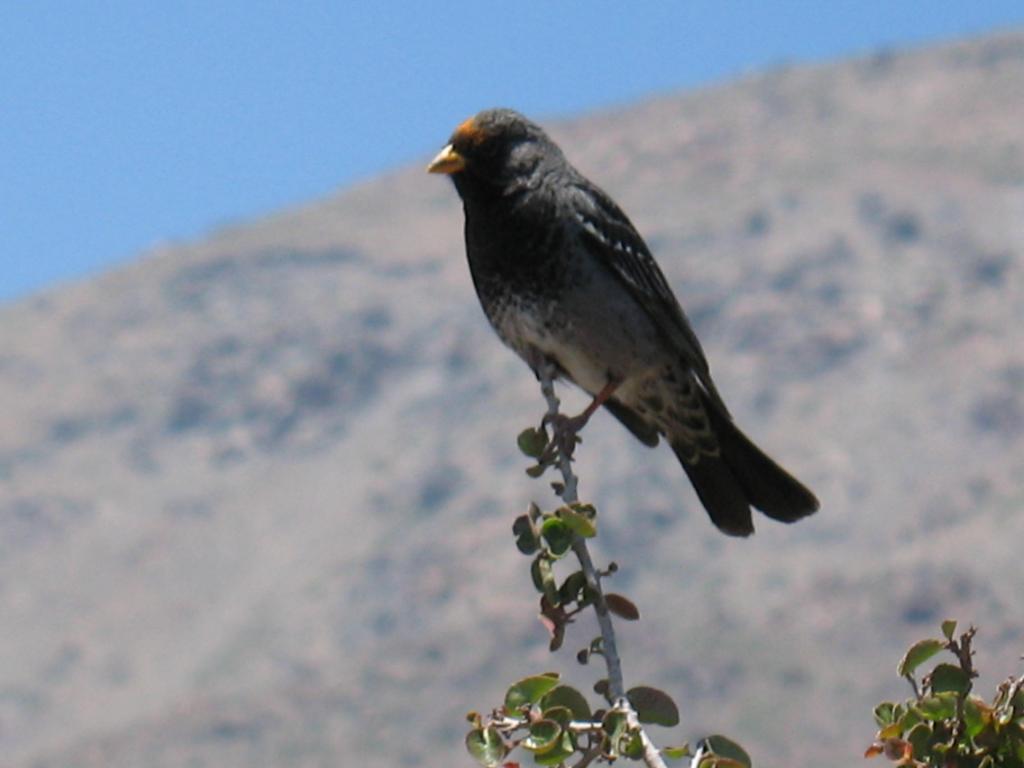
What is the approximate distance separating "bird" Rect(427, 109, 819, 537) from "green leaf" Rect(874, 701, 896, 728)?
13.7ft

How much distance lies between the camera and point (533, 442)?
282 inches

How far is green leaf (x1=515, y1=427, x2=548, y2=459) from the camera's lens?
709 centimetres

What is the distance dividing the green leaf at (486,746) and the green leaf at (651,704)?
363mm

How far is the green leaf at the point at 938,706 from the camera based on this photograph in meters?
4.78

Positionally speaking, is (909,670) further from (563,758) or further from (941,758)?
(563,758)

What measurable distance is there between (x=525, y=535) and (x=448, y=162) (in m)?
4.07

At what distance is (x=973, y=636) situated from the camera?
4.76m

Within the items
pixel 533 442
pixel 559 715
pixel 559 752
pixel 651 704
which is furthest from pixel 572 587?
pixel 533 442

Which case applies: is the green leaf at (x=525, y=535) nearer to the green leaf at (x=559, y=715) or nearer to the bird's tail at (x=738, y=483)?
the green leaf at (x=559, y=715)

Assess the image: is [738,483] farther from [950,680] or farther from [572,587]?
[950,680]

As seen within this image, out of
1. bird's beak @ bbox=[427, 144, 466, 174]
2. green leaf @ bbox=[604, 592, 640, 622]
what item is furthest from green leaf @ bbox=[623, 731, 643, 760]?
bird's beak @ bbox=[427, 144, 466, 174]

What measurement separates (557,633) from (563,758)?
2.18 ft

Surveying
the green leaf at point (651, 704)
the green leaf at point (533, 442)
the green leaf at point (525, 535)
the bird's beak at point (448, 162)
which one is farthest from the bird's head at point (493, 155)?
the green leaf at point (651, 704)

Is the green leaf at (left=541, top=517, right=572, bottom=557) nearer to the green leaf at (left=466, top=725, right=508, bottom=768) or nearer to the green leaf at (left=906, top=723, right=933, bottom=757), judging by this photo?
the green leaf at (left=466, top=725, right=508, bottom=768)
